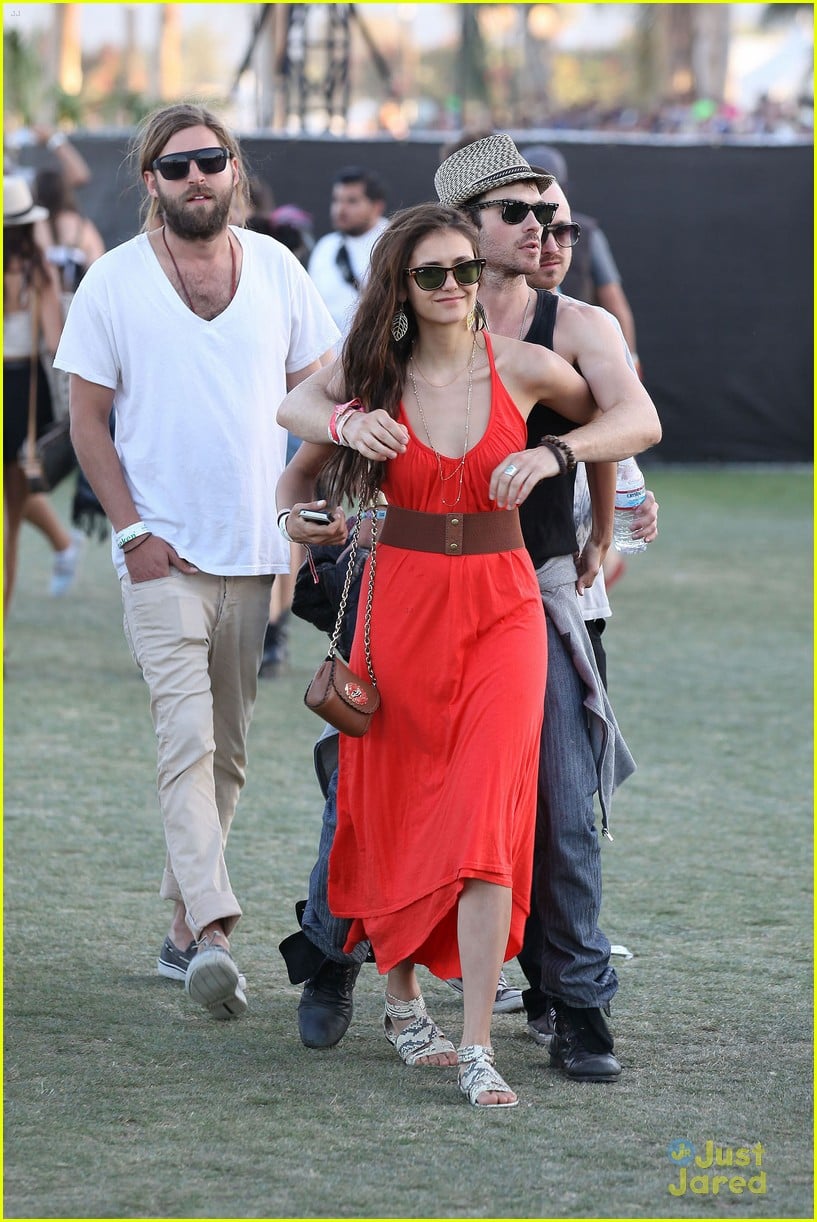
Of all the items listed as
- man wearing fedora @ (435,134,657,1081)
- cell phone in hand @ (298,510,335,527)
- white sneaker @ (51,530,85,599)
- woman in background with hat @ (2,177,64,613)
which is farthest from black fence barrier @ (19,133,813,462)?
cell phone in hand @ (298,510,335,527)

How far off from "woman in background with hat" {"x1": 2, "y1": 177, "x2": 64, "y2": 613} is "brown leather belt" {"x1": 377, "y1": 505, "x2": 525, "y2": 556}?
4741 millimetres

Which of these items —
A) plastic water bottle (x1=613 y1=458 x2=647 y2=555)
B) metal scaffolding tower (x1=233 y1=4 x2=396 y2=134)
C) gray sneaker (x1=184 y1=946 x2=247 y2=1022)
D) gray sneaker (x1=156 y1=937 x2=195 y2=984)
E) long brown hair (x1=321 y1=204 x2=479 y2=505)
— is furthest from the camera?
metal scaffolding tower (x1=233 y1=4 x2=396 y2=134)

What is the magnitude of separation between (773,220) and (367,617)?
1497 centimetres

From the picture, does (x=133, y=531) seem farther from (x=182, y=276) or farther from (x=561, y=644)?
(x=561, y=644)

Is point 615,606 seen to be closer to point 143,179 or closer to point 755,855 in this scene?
point 755,855

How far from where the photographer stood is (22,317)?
8430 millimetres

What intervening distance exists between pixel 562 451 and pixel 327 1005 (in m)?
1.46

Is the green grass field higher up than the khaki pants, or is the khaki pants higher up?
the khaki pants

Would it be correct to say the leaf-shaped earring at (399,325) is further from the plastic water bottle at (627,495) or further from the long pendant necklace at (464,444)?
the plastic water bottle at (627,495)

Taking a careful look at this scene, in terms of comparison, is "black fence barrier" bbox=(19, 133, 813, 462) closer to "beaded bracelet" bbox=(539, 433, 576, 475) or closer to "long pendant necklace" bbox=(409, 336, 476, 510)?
"long pendant necklace" bbox=(409, 336, 476, 510)

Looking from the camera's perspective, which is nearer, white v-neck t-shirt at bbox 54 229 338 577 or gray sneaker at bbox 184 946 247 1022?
gray sneaker at bbox 184 946 247 1022

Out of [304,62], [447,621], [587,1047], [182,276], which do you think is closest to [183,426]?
[182,276]

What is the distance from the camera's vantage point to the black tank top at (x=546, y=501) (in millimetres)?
4211

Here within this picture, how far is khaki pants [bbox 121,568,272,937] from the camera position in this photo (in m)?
4.41
